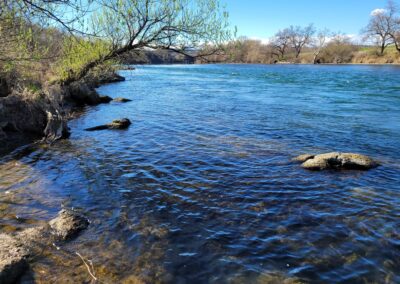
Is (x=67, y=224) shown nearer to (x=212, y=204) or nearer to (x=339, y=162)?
(x=212, y=204)

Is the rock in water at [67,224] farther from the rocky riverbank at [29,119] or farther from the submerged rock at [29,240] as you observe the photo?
the rocky riverbank at [29,119]

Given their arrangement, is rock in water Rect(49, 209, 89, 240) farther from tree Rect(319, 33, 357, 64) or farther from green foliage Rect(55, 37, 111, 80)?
tree Rect(319, 33, 357, 64)

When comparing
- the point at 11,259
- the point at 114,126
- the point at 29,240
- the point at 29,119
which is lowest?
the point at 114,126

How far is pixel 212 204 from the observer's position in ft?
26.7

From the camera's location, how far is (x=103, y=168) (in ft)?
35.0

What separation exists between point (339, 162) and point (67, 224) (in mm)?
8070

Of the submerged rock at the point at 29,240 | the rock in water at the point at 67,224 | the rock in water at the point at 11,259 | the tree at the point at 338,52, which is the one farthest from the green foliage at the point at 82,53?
the tree at the point at 338,52

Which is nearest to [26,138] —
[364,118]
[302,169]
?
[302,169]

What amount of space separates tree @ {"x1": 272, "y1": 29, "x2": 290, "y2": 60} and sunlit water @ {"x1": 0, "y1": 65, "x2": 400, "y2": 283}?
115 metres

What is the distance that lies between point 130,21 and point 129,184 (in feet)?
27.3

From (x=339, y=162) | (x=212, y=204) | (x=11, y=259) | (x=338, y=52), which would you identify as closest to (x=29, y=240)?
(x=11, y=259)

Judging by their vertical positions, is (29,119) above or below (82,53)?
below

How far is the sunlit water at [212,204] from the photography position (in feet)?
18.9

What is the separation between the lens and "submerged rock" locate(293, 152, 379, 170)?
1055cm
